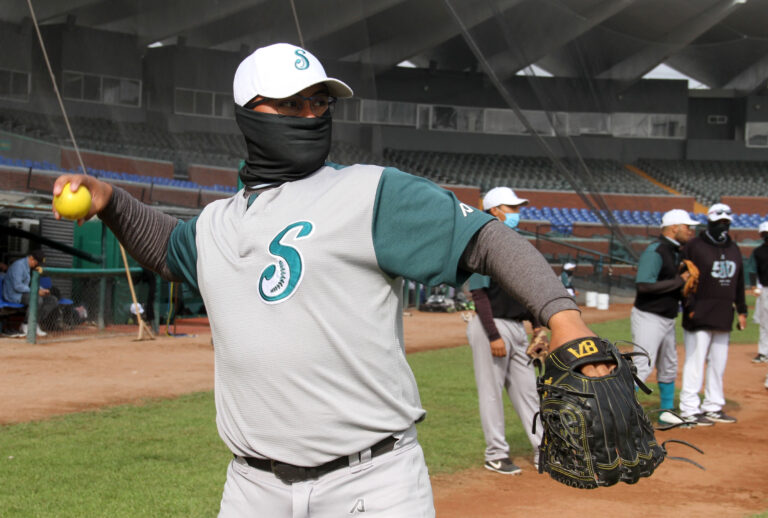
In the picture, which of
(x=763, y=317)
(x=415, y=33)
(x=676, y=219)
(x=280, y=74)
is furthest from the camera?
(x=415, y=33)

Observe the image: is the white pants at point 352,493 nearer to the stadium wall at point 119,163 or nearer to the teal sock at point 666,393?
the teal sock at point 666,393

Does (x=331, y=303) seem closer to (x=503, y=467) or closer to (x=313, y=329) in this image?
(x=313, y=329)

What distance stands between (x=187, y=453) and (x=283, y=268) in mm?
4743

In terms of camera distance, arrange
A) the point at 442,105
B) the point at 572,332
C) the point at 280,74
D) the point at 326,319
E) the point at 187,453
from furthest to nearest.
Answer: the point at 442,105 < the point at 187,453 < the point at 280,74 < the point at 326,319 < the point at 572,332

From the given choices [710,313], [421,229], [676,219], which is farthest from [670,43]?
[421,229]

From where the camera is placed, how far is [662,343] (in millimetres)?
8125

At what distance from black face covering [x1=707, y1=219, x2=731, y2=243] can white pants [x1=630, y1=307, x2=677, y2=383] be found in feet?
3.54

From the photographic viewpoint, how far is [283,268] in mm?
2172

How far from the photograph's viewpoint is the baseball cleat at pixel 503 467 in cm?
632

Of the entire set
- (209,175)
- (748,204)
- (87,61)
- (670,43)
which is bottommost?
(209,175)

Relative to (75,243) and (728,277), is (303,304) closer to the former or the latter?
(728,277)

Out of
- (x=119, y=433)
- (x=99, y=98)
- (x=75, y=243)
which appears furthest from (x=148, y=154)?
(x=119, y=433)

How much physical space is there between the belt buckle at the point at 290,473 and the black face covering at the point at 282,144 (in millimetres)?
798

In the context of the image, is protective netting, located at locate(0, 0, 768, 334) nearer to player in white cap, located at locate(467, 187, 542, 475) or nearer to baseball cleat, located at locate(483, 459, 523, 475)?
player in white cap, located at locate(467, 187, 542, 475)
